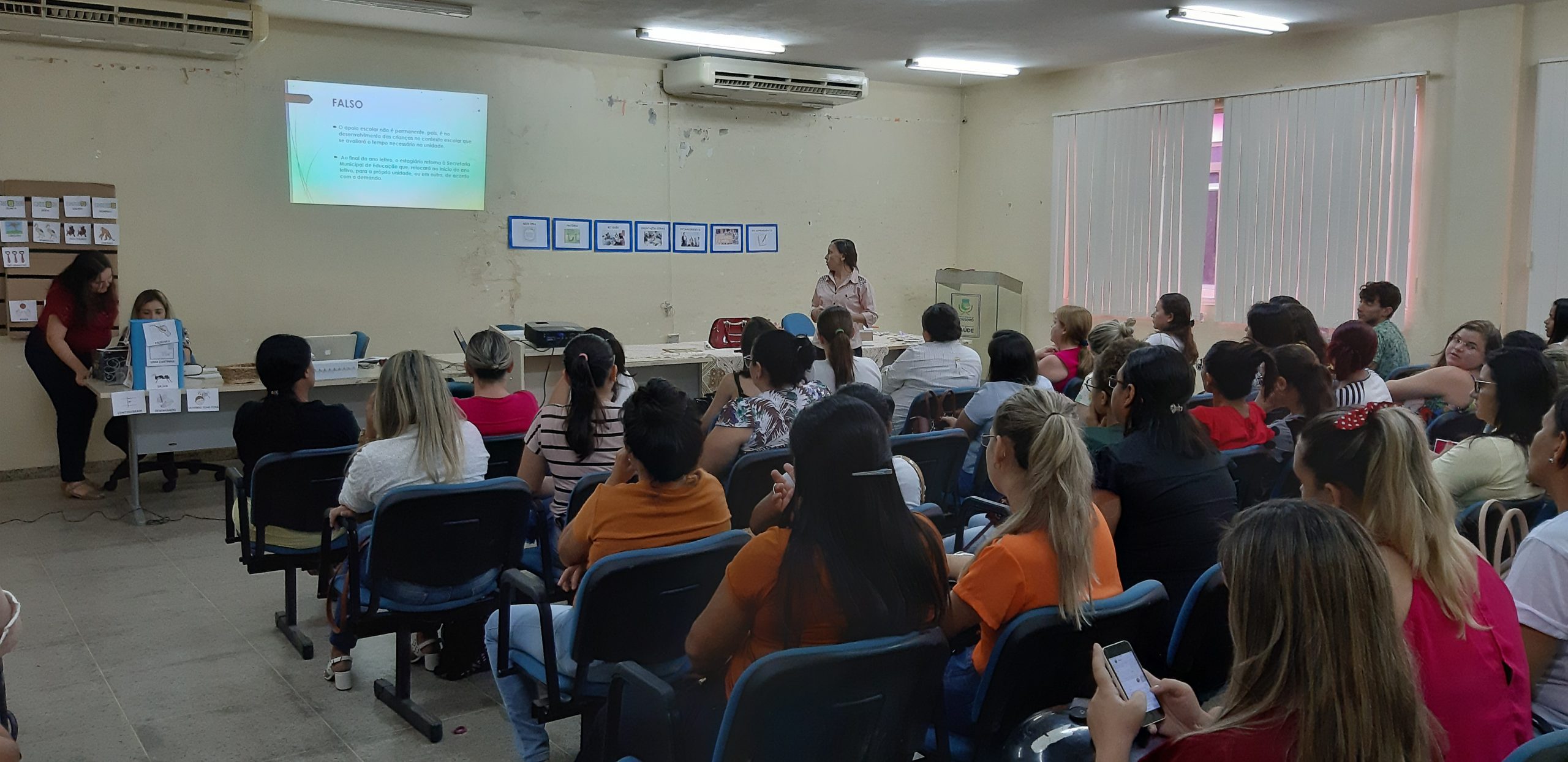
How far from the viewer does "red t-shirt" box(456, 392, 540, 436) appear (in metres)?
4.14

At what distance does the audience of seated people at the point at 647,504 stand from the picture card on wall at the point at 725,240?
621cm

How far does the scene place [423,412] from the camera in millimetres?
3410

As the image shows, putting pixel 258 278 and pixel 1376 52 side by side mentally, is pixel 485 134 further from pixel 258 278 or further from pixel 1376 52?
pixel 1376 52

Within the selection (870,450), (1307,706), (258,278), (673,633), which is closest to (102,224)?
(258,278)

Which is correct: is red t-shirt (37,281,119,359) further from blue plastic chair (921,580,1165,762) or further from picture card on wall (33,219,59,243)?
blue plastic chair (921,580,1165,762)

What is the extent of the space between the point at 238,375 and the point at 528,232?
251 centimetres

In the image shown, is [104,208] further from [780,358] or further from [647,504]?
[647,504]

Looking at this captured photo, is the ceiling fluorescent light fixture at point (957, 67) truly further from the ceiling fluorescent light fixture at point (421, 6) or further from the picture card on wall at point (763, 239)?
the ceiling fluorescent light fixture at point (421, 6)

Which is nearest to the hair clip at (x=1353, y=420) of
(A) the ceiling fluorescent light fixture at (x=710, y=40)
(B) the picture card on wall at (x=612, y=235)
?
(A) the ceiling fluorescent light fixture at (x=710, y=40)

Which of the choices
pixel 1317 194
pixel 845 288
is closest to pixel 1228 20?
pixel 1317 194

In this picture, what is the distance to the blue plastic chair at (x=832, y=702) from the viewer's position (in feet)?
5.82

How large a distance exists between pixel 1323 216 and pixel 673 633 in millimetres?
6506

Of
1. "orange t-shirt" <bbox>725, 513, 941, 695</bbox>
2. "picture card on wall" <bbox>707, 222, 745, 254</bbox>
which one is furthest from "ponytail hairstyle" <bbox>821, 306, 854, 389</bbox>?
"picture card on wall" <bbox>707, 222, 745, 254</bbox>

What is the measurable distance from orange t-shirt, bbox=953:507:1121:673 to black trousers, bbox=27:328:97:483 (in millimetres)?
5928
